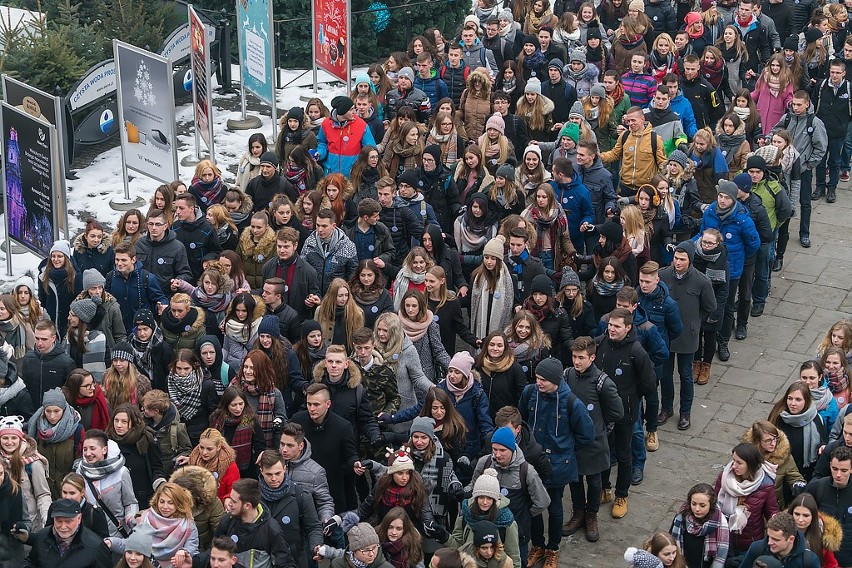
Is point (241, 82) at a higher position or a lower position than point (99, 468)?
lower

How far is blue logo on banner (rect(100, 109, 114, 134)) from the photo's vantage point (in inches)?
736

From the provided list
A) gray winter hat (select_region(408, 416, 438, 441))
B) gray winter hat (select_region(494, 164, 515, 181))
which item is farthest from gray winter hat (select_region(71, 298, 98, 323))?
gray winter hat (select_region(494, 164, 515, 181))

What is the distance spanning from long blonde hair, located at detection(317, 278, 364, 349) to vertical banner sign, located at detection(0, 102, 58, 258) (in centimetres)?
379

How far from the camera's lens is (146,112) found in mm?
17391

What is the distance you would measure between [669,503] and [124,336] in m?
5.02

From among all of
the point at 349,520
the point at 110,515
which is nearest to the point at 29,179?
the point at 110,515

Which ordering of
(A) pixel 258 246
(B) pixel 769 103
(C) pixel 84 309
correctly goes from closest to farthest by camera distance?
(C) pixel 84 309 → (A) pixel 258 246 → (B) pixel 769 103

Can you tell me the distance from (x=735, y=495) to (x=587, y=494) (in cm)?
178

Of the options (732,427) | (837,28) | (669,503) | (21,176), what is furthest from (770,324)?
(21,176)

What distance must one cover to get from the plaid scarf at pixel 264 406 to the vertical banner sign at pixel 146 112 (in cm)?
559

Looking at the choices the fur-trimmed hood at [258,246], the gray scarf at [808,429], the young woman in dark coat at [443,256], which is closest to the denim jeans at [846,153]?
the young woman in dark coat at [443,256]

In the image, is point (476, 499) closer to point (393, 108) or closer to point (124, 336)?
point (124, 336)

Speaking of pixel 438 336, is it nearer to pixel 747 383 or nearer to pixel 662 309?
pixel 662 309

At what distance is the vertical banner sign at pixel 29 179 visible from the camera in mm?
15672
